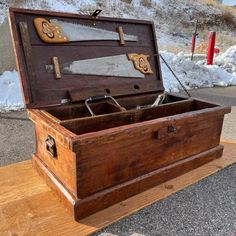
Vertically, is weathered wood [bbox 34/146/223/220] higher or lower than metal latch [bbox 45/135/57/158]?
lower

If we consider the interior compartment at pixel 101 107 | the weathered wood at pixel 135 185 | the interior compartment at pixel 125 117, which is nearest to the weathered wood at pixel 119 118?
the interior compartment at pixel 125 117

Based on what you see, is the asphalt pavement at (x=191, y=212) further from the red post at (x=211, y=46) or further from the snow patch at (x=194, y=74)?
the red post at (x=211, y=46)

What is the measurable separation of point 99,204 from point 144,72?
1.29 meters

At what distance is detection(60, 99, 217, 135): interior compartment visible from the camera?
1679 millimetres

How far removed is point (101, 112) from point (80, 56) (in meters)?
0.45

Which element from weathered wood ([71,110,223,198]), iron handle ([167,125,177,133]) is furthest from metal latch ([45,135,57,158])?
iron handle ([167,125,177,133])

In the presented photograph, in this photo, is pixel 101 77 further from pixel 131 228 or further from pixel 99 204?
pixel 131 228

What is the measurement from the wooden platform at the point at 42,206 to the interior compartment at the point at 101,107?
0.46m

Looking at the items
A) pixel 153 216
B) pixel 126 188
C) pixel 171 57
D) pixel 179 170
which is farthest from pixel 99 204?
pixel 171 57

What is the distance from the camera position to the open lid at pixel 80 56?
1.84 m

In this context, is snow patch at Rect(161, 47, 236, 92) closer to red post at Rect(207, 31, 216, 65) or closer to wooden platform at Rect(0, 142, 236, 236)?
red post at Rect(207, 31, 216, 65)

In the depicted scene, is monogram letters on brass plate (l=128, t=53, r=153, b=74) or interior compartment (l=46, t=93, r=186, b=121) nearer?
interior compartment (l=46, t=93, r=186, b=121)

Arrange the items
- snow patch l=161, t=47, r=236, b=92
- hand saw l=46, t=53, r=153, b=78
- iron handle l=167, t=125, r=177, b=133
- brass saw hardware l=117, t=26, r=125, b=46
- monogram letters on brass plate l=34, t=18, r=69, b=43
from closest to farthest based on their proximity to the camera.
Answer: iron handle l=167, t=125, r=177, b=133 → monogram letters on brass plate l=34, t=18, r=69, b=43 → hand saw l=46, t=53, r=153, b=78 → brass saw hardware l=117, t=26, r=125, b=46 → snow patch l=161, t=47, r=236, b=92

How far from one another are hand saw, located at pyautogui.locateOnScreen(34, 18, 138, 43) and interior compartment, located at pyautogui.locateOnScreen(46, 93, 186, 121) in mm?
494
